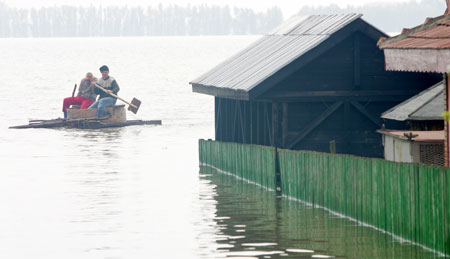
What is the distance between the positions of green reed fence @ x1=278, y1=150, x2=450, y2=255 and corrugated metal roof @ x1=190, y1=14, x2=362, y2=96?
13.4ft

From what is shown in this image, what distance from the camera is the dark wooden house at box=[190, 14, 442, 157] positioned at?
2998cm

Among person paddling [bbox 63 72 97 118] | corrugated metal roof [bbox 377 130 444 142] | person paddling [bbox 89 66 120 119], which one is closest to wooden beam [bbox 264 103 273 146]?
corrugated metal roof [bbox 377 130 444 142]

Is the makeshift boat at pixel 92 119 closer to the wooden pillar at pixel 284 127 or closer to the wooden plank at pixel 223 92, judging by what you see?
the wooden plank at pixel 223 92

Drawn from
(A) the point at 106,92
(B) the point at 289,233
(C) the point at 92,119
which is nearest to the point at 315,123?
(B) the point at 289,233

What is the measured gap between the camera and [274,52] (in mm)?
32625

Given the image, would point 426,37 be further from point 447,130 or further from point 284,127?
point 284,127

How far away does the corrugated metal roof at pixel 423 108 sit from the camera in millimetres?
24641

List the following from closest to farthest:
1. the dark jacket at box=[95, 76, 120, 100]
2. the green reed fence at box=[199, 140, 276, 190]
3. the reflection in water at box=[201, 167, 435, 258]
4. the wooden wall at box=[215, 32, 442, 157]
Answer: the reflection in water at box=[201, 167, 435, 258] < the green reed fence at box=[199, 140, 276, 190] < the wooden wall at box=[215, 32, 442, 157] < the dark jacket at box=[95, 76, 120, 100]

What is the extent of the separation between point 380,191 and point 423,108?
502 centimetres

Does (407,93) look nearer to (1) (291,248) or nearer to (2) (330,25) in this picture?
(2) (330,25)

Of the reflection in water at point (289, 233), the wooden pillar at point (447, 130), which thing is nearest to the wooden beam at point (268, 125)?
the reflection in water at point (289, 233)

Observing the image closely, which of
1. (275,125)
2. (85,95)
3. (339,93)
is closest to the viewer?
(275,125)

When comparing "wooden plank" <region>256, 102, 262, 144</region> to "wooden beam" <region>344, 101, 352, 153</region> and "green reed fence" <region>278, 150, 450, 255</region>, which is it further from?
"green reed fence" <region>278, 150, 450, 255</region>

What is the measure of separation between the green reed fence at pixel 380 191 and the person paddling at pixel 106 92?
22.9 meters
